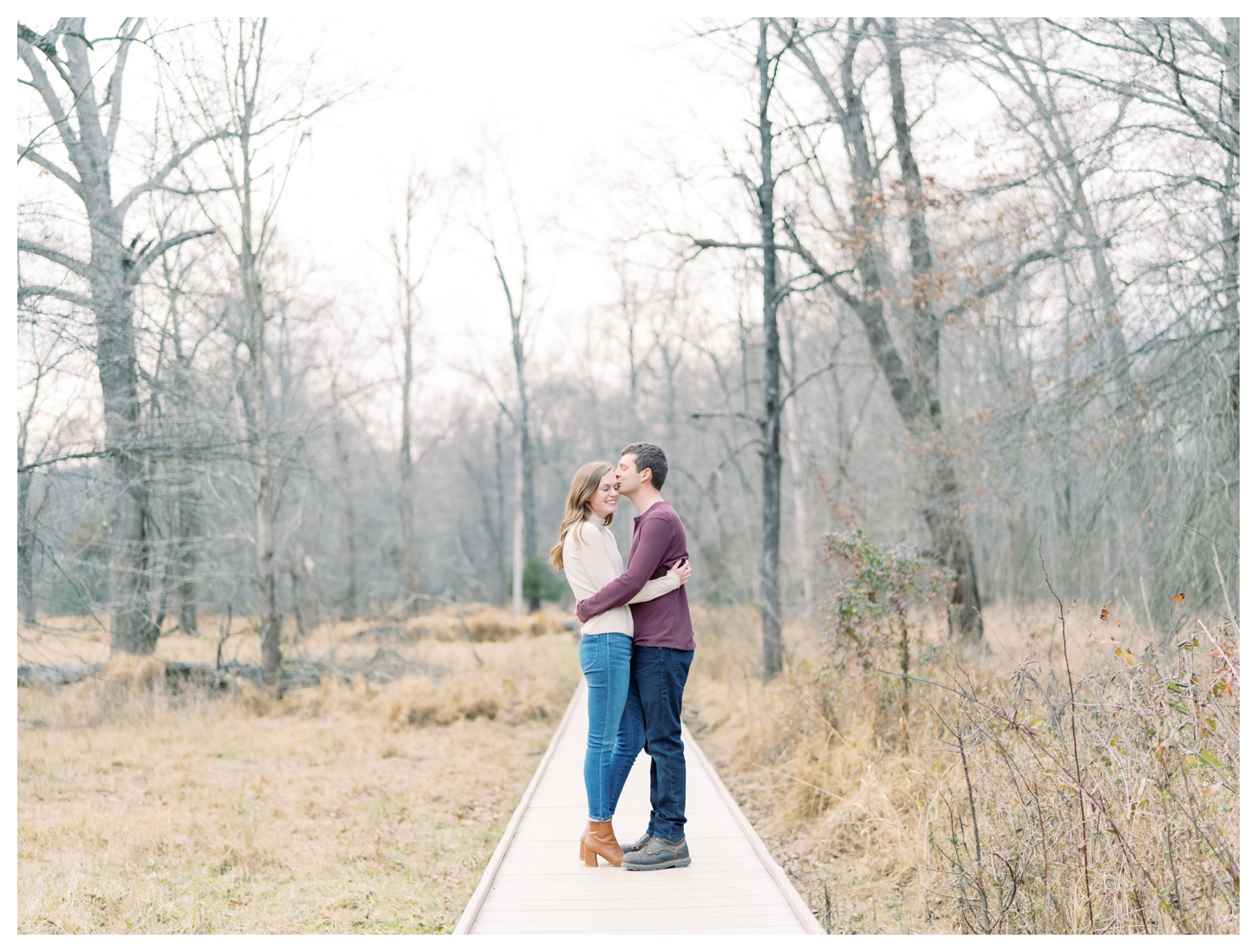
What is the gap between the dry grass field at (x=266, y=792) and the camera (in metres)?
4.75

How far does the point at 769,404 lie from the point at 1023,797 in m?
7.18

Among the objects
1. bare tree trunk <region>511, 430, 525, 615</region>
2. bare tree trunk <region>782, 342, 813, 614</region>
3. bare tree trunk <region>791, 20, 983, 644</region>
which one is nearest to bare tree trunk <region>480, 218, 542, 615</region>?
bare tree trunk <region>511, 430, 525, 615</region>

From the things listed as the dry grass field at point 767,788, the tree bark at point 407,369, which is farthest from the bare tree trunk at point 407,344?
the dry grass field at point 767,788

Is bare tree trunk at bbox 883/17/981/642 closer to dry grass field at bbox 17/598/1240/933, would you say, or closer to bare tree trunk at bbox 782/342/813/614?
dry grass field at bbox 17/598/1240/933

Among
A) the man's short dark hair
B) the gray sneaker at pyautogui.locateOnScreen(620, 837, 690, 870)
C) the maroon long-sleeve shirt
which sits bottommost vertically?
the gray sneaker at pyautogui.locateOnScreen(620, 837, 690, 870)

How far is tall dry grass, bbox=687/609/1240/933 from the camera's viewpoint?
10.9 ft

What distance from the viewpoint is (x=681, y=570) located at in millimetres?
4281

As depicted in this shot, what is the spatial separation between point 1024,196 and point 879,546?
493 cm

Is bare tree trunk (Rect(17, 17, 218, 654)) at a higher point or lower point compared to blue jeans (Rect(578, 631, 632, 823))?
higher

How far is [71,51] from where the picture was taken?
9562mm

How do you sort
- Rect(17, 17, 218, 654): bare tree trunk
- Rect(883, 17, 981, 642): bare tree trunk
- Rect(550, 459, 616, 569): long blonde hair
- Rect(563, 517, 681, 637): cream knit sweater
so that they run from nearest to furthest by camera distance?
Rect(563, 517, 681, 637): cream knit sweater < Rect(550, 459, 616, 569): long blonde hair < Rect(17, 17, 218, 654): bare tree trunk < Rect(883, 17, 981, 642): bare tree trunk

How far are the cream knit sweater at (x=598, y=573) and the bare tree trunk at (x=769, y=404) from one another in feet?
21.5

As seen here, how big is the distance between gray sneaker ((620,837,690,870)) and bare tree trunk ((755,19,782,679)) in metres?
6.30
